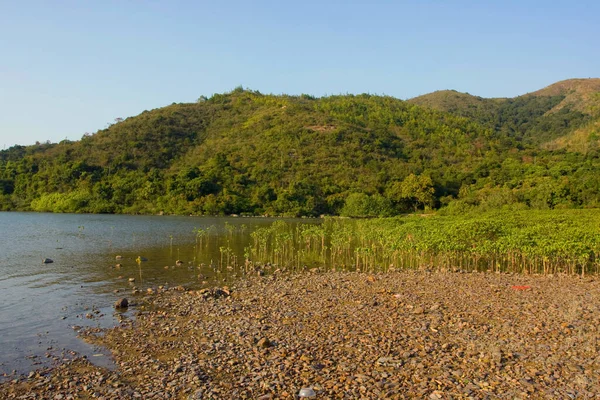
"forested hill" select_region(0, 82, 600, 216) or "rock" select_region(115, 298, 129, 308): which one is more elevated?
"forested hill" select_region(0, 82, 600, 216)

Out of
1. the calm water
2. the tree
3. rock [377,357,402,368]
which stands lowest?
the calm water

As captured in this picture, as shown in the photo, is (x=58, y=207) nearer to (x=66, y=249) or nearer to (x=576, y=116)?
(x=66, y=249)

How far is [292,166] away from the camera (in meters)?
113

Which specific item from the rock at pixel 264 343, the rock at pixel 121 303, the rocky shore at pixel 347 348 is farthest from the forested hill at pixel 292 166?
the rock at pixel 264 343

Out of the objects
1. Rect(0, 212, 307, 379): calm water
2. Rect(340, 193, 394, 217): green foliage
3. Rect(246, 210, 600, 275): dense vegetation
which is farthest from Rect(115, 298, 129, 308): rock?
Rect(340, 193, 394, 217): green foliage

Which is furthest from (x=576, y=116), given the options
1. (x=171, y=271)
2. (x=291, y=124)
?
(x=171, y=271)

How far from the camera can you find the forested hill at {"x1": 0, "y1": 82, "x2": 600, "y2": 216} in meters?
87.9

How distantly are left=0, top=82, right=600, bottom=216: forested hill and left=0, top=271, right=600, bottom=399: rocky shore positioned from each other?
56417 millimetres

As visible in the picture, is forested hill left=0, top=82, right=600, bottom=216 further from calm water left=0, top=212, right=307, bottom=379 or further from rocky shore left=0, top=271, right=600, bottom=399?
rocky shore left=0, top=271, right=600, bottom=399

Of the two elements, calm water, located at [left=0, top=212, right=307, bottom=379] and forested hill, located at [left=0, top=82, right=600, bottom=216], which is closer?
calm water, located at [left=0, top=212, right=307, bottom=379]

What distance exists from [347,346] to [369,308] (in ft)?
13.4

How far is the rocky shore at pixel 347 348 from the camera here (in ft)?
29.2

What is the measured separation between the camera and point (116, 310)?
52.3 ft

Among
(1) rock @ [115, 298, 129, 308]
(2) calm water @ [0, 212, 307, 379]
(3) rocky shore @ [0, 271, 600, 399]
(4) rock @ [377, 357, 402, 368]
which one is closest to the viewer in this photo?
(3) rocky shore @ [0, 271, 600, 399]
